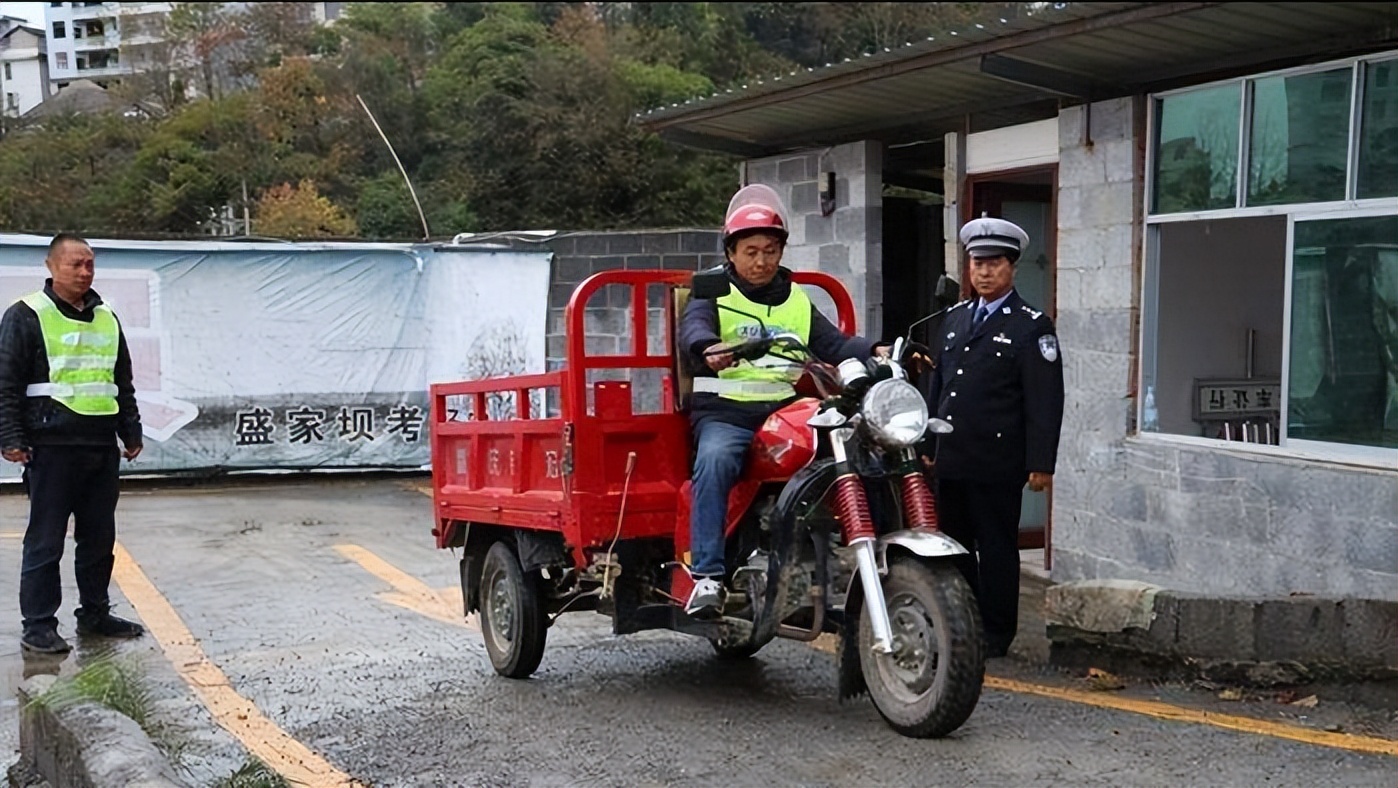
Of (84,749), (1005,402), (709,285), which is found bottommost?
(84,749)

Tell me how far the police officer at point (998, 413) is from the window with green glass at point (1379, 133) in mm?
1831

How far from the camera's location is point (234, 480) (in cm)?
1266

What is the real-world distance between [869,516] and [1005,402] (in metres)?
1.45

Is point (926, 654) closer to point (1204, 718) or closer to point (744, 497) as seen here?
point (744, 497)

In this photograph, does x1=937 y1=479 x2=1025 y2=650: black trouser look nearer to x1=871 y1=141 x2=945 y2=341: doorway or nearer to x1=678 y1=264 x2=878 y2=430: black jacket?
x1=678 y1=264 x2=878 y2=430: black jacket

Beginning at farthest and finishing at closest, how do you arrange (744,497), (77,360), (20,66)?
(20,66)
(77,360)
(744,497)

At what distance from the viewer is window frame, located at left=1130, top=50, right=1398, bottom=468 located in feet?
20.3

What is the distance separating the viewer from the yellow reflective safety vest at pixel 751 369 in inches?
198

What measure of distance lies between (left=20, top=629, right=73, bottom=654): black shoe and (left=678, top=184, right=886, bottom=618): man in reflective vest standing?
348 centimetres

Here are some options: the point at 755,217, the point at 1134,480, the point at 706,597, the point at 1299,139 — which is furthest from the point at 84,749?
the point at 1299,139

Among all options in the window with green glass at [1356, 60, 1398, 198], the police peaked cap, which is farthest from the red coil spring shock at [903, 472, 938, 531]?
the window with green glass at [1356, 60, 1398, 198]

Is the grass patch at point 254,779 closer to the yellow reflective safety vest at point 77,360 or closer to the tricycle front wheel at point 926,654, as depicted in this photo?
the tricycle front wheel at point 926,654

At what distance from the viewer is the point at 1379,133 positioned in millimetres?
6121

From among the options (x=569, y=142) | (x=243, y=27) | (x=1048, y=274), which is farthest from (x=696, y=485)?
(x=243, y=27)
